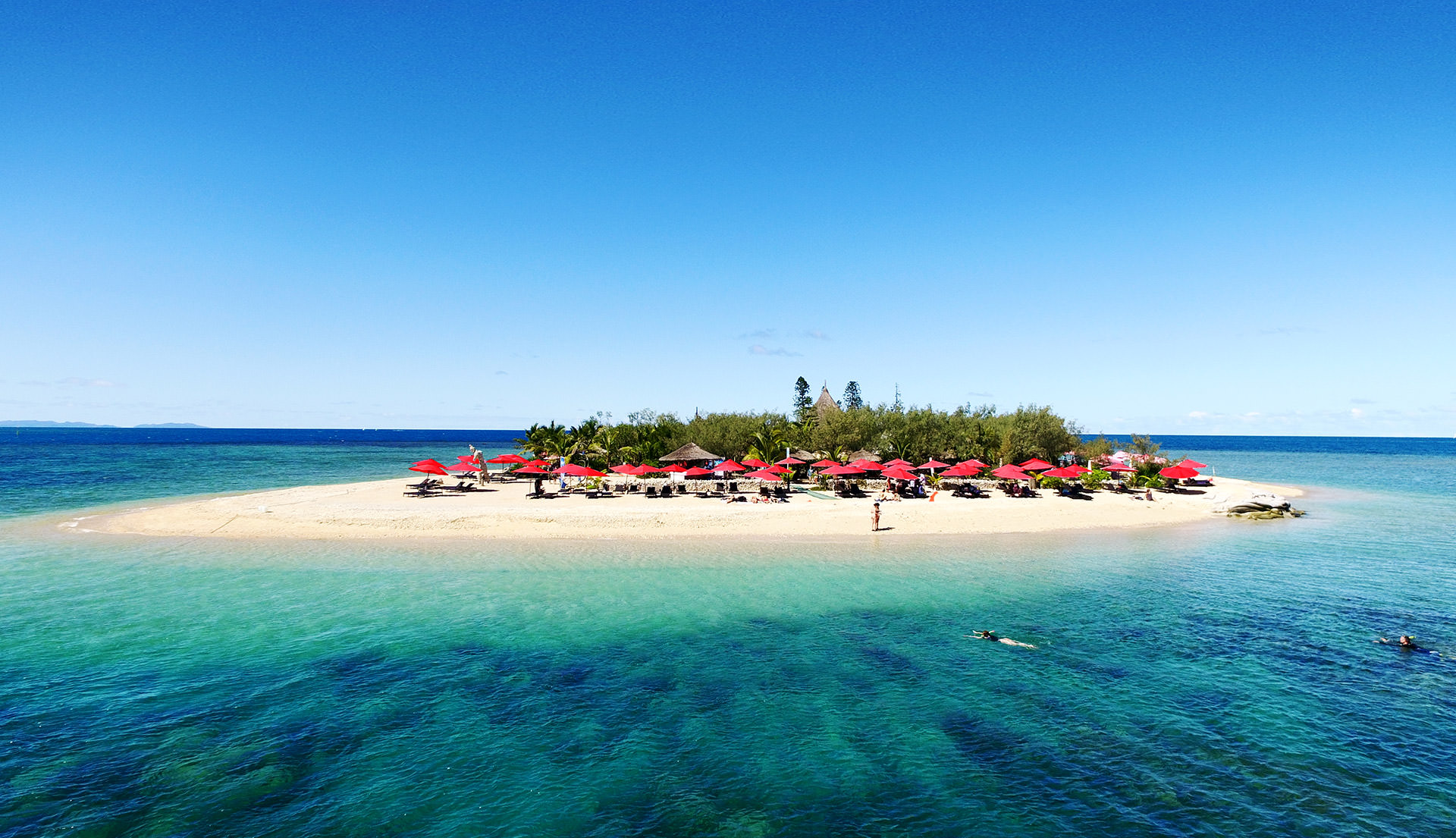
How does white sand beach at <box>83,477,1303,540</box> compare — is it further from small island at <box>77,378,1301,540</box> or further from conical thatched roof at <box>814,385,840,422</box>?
conical thatched roof at <box>814,385,840,422</box>

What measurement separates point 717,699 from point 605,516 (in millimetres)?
20779

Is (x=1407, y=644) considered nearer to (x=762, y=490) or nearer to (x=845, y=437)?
(x=762, y=490)

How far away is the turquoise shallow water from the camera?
375 inches

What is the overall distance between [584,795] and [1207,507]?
44337 millimetres

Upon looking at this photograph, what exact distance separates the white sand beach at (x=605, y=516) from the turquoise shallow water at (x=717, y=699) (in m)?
6.44

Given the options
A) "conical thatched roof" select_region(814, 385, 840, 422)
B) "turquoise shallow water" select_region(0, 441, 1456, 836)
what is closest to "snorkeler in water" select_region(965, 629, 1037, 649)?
"turquoise shallow water" select_region(0, 441, 1456, 836)

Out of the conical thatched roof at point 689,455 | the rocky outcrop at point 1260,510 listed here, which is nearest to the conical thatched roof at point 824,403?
the conical thatched roof at point 689,455

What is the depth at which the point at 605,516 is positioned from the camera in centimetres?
3297

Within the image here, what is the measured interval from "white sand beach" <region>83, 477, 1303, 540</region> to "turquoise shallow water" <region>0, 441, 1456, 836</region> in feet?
21.1

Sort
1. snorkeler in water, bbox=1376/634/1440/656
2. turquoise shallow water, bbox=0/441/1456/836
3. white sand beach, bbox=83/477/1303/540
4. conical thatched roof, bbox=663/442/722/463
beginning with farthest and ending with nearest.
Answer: conical thatched roof, bbox=663/442/722/463, white sand beach, bbox=83/477/1303/540, snorkeler in water, bbox=1376/634/1440/656, turquoise shallow water, bbox=0/441/1456/836

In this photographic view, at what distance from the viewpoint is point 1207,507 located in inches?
1591

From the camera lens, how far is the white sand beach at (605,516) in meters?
30.7

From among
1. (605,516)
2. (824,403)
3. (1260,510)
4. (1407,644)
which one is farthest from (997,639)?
(824,403)

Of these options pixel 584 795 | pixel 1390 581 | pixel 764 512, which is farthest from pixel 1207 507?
pixel 584 795
